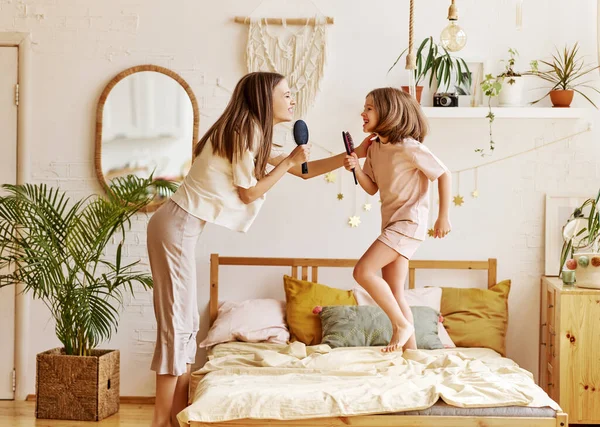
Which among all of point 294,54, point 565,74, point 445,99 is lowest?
point 445,99

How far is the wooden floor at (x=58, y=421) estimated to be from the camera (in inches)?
165

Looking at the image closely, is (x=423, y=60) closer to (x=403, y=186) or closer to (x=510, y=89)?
(x=510, y=89)

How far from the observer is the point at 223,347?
13.8 feet

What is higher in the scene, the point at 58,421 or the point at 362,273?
the point at 362,273

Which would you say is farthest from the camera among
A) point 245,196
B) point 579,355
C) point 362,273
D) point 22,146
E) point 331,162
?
point 22,146

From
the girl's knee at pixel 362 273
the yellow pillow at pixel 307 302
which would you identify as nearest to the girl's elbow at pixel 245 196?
the girl's knee at pixel 362 273

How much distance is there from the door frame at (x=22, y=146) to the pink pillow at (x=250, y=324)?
3.67ft

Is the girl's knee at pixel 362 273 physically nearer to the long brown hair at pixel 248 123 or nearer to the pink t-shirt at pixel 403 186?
the pink t-shirt at pixel 403 186

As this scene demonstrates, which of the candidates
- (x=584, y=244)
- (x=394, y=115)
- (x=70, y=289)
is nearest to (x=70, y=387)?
(x=70, y=289)

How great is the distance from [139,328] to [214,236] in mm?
678

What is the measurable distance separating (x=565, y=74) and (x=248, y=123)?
2.09 m

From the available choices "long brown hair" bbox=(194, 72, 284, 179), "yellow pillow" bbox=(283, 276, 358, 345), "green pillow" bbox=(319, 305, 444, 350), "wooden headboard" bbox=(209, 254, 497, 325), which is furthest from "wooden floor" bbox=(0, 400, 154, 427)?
"long brown hair" bbox=(194, 72, 284, 179)

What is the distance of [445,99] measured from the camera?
4.53 meters

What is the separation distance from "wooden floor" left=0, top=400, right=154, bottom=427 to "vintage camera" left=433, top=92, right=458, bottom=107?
2289 mm
